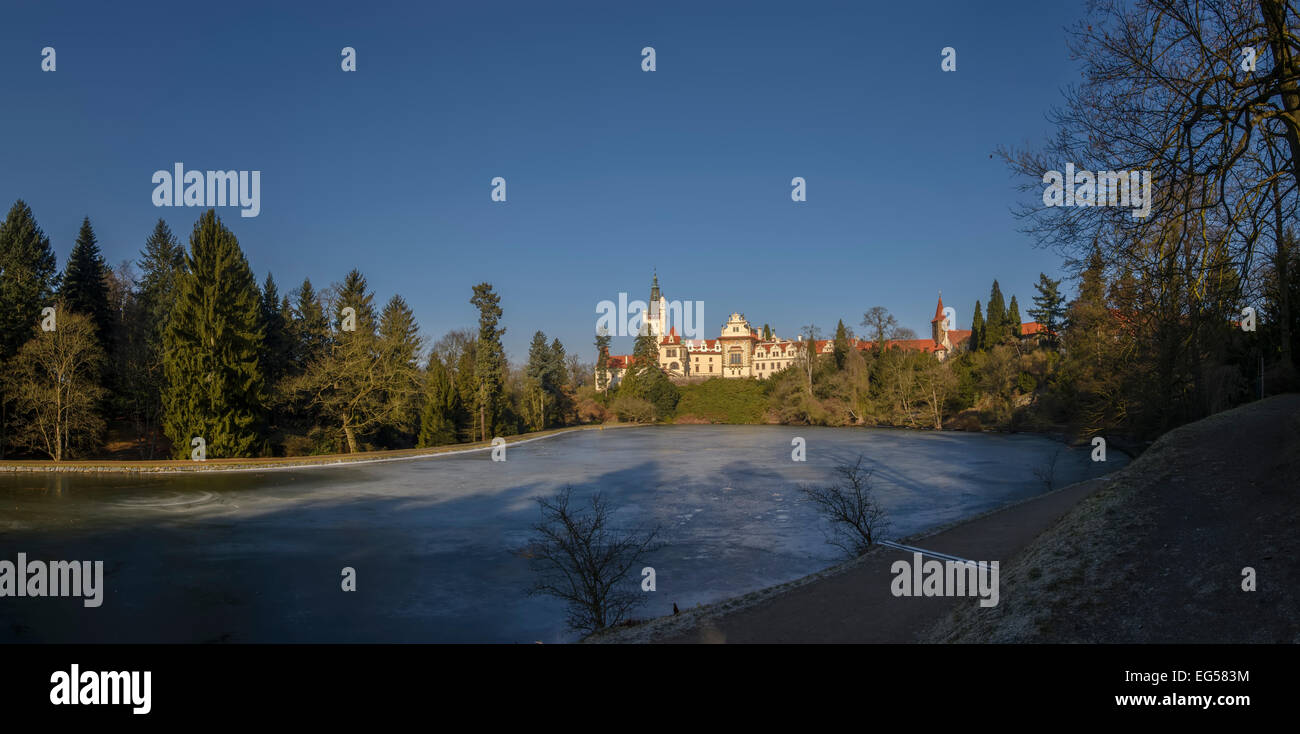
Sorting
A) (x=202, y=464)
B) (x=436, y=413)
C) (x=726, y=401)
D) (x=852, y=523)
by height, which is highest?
(x=436, y=413)

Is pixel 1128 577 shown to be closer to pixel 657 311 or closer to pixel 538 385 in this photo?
pixel 538 385

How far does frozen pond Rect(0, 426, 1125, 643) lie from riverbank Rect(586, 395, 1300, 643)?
222cm

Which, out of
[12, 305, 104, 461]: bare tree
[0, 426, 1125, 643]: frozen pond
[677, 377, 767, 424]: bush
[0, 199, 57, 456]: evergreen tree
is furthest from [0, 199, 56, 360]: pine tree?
[677, 377, 767, 424]: bush

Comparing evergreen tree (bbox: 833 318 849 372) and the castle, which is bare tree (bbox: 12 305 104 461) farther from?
the castle

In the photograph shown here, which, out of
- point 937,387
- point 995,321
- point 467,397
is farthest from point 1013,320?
point 467,397

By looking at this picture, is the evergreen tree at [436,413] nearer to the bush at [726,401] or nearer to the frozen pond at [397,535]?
the frozen pond at [397,535]

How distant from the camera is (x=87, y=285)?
34.6 meters

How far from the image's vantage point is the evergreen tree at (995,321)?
59.7 meters

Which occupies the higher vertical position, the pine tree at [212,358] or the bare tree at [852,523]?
the pine tree at [212,358]

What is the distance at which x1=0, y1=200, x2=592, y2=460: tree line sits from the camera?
2605 centimetres

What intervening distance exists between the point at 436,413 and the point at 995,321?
51226 mm

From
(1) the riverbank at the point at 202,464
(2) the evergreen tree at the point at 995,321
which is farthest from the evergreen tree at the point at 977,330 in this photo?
(1) the riverbank at the point at 202,464

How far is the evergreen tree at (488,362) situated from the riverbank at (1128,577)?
33821mm
